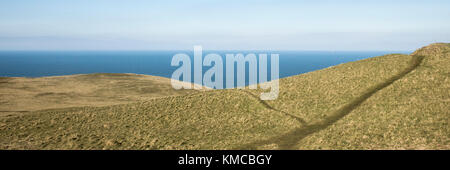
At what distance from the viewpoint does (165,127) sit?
2942cm

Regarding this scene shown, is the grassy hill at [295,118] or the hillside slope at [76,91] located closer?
the grassy hill at [295,118]

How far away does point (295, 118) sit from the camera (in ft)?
95.0

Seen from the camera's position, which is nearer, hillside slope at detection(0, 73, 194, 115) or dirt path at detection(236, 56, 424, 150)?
dirt path at detection(236, 56, 424, 150)

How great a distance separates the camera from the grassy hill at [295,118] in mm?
23133

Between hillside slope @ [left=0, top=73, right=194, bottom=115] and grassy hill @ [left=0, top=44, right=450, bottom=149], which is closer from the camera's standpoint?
grassy hill @ [left=0, top=44, right=450, bottom=149]

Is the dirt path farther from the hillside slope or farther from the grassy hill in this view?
the hillside slope

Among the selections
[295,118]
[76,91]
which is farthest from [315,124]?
[76,91]

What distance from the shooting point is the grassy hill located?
23133 millimetres

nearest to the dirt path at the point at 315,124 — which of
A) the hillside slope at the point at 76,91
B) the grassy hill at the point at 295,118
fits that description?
the grassy hill at the point at 295,118

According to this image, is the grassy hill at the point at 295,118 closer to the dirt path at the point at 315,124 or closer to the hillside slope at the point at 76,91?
the dirt path at the point at 315,124

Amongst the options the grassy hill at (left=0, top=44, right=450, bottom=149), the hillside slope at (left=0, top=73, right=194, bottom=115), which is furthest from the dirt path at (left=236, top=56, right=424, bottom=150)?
the hillside slope at (left=0, top=73, right=194, bottom=115)

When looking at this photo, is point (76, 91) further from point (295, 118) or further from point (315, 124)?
point (315, 124)
